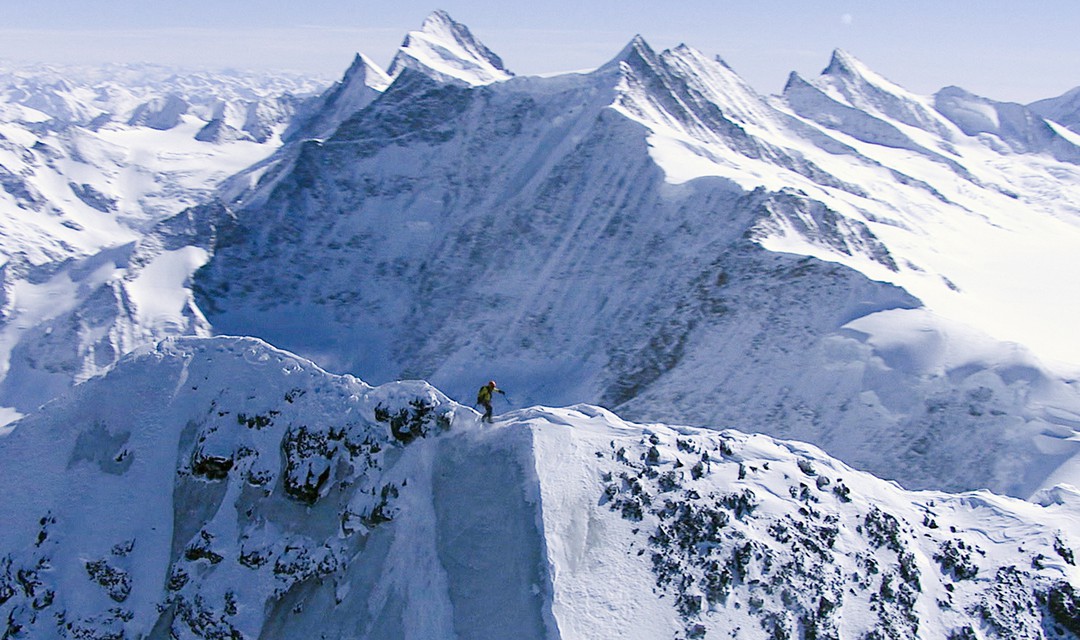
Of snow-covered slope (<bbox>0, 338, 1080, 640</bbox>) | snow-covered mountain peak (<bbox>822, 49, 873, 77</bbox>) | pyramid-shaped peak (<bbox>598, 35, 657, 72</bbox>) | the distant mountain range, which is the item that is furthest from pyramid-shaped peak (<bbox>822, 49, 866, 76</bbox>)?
snow-covered slope (<bbox>0, 338, 1080, 640</bbox>)

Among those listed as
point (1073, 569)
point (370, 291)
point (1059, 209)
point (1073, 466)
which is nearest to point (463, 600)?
point (1073, 569)

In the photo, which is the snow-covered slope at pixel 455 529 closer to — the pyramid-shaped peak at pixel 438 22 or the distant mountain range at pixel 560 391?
the distant mountain range at pixel 560 391

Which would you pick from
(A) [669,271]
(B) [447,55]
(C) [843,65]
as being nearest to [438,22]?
(B) [447,55]

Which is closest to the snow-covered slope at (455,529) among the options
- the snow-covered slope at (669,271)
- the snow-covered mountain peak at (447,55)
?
the snow-covered slope at (669,271)

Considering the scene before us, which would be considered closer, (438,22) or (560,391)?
(560,391)

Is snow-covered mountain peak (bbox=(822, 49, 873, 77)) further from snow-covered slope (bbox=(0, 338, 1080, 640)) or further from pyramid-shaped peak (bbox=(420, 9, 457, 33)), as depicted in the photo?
snow-covered slope (bbox=(0, 338, 1080, 640))

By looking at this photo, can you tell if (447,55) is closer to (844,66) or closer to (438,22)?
(438,22)
